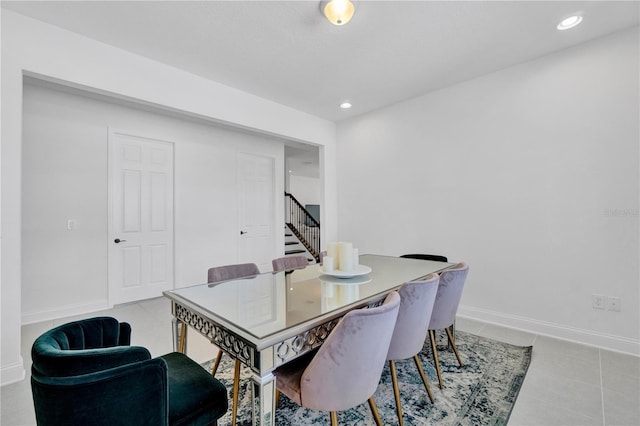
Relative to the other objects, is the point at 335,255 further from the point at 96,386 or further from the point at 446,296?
the point at 96,386

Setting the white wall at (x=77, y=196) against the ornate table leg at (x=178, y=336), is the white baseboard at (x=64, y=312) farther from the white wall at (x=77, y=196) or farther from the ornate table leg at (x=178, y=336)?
the ornate table leg at (x=178, y=336)

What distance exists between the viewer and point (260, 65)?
114 inches

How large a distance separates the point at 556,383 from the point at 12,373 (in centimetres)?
374

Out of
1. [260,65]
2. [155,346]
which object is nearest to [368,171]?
[260,65]

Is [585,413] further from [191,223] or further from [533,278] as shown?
[191,223]

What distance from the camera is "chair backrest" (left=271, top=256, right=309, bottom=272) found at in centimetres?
256

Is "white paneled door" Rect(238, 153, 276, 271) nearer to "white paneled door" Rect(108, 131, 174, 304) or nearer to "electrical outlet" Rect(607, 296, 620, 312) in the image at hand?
"white paneled door" Rect(108, 131, 174, 304)

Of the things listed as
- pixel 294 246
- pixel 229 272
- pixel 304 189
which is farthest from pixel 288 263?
pixel 304 189

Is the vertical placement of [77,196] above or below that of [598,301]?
above

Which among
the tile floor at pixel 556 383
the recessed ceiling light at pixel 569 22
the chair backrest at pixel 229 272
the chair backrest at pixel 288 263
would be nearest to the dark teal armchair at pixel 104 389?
the chair backrest at pixel 229 272

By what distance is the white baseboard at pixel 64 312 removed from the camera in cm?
305

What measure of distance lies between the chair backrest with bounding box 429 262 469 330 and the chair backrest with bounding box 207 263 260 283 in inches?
51.0

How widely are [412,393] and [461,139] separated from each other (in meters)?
2.67

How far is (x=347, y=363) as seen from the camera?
1.17 meters
